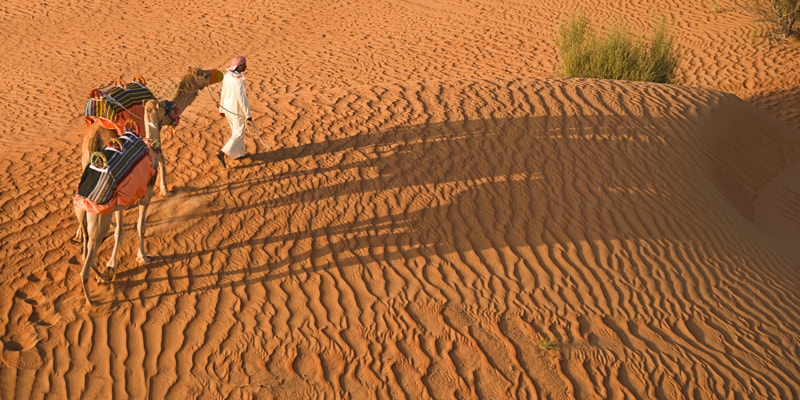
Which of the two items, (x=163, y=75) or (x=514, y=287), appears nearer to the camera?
(x=514, y=287)

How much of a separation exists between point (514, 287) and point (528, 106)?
4.39 meters

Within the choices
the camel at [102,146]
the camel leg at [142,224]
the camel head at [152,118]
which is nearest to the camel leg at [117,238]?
the camel at [102,146]

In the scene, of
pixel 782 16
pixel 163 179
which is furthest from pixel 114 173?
pixel 782 16

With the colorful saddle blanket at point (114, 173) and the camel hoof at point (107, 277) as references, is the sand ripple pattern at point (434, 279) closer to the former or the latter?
the camel hoof at point (107, 277)

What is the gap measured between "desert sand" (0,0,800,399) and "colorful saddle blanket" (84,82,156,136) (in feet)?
3.62

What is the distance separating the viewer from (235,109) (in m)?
9.72

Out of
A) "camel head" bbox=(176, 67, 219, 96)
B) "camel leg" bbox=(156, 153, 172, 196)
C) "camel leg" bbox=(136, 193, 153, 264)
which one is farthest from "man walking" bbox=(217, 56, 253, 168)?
"camel leg" bbox=(136, 193, 153, 264)

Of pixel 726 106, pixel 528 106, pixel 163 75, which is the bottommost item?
pixel 163 75

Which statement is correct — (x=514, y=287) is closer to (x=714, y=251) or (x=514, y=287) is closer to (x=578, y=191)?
(x=578, y=191)

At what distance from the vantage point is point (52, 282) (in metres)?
7.89

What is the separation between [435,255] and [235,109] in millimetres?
3254

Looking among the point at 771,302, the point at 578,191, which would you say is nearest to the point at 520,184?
the point at 578,191

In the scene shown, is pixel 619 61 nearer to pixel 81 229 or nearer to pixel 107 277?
pixel 81 229

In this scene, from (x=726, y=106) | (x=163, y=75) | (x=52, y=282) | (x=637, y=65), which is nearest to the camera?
(x=52, y=282)
